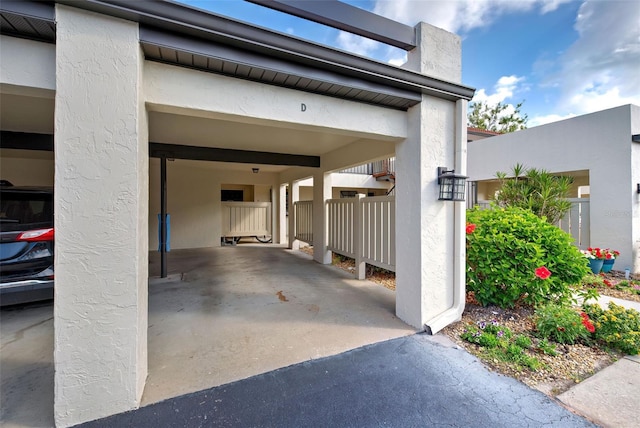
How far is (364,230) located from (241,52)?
3.91 metres

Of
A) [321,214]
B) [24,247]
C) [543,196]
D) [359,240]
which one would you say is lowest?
[359,240]

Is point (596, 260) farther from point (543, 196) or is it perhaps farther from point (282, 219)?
point (282, 219)

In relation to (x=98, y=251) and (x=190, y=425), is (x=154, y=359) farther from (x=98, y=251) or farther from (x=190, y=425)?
(x=98, y=251)

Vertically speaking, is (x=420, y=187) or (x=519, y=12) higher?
(x=519, y=12)

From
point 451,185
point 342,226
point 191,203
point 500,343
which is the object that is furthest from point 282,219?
point 500,343

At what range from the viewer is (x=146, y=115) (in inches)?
90.4

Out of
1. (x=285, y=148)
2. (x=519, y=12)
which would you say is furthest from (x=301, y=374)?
(x=519, y=12)

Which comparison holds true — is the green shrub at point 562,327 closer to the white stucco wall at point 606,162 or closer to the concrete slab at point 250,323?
the concrete slab at point 250,323

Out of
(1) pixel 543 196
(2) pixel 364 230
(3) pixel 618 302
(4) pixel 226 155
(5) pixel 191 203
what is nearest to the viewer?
(3) pixel 618 302

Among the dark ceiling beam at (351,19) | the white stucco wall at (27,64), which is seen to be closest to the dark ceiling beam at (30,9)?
the white stucco wall at (27,64)

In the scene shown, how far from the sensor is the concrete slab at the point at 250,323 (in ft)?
8.05

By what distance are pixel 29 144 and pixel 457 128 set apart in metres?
6.66

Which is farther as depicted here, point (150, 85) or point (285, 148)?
point (285, 148)

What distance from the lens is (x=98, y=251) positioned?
187cm
